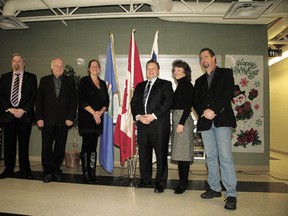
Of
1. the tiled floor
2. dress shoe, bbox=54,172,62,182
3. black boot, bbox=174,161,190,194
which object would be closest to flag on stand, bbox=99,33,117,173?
the tiled floor

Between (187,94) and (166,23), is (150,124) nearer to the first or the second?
(187,94)

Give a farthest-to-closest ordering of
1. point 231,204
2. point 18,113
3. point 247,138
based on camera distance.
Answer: point 247,138
point 18,113
point 231,204

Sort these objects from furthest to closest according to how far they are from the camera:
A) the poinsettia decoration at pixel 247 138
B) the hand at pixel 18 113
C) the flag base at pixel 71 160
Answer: the poinsettia decoration at pixel 247 138
the flag base at pixel 71 160
the hand at pixel 18 113

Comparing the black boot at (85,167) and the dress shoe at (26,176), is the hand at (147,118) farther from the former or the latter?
the dress shoe at (26,176)

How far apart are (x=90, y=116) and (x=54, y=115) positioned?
0.52 meters

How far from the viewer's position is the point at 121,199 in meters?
2.63

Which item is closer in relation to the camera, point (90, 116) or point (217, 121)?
point (217, 121)

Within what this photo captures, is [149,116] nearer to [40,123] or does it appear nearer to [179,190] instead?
[179,190]

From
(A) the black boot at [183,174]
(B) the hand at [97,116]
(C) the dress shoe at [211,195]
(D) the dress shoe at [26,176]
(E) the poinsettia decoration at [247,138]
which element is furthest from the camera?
(E) the poinsettia decoration at [247,138]

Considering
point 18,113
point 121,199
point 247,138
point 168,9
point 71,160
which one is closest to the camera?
point 121,199

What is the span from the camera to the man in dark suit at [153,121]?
291 centimetres

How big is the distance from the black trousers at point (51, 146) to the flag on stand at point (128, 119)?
0.79m

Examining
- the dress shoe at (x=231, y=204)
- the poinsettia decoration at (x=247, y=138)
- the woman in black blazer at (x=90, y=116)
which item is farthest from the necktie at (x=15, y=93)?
the poinsettia decoration at (x=247, y=138)

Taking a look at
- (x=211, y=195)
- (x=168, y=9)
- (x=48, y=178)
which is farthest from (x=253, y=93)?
(x=48, y=178)
